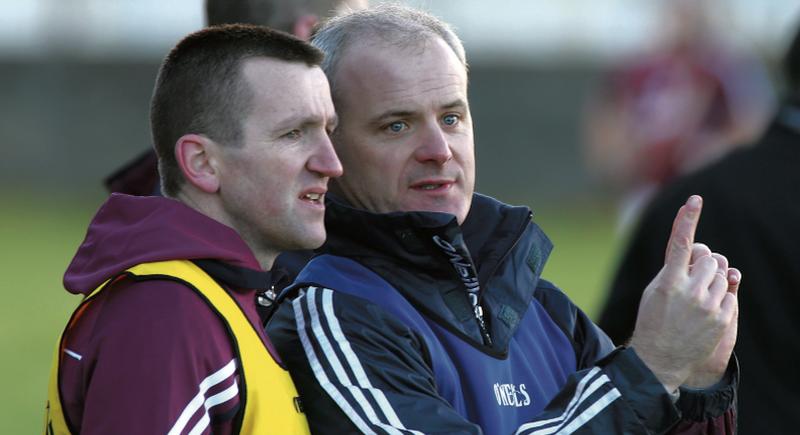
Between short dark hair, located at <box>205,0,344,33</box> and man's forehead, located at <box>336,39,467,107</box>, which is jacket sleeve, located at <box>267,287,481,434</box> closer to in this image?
man's forehead, located at <box>336,39,467,107</box>

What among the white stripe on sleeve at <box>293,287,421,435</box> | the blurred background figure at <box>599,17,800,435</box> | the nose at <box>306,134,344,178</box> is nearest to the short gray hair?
the nose at <box>306,134,344,178</box>

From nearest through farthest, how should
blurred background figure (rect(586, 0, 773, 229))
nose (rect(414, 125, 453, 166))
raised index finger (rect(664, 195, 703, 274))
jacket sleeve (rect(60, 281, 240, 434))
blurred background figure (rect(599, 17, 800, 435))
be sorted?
jacket sleeve (rect(60, 281, 240, 434)) → raised index finger (rect(664, 195, 703, 274)) → nose (rect(414, 125, 453, 166)) → blurred background figure (rect(599, 17, 800, 435)) → blurred background figure (rect(586, 0, 773, 229))

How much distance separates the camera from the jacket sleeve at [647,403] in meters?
3.03

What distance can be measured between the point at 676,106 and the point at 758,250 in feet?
16.2

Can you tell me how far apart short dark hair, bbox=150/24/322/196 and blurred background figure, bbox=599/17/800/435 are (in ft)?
6.75

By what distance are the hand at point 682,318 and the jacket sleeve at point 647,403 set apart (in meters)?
0.04

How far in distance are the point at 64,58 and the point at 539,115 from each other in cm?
658

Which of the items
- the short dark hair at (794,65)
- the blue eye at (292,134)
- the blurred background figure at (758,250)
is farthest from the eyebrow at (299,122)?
the short dark hair at (794,65)

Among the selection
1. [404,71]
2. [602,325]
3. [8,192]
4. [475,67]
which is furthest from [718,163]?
[8,192]

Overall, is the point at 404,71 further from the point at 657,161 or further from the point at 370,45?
the point at 657,161

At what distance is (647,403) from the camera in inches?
120

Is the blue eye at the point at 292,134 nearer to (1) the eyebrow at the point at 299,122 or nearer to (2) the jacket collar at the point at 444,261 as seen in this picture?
(1) the eyebrow at the point at 299,122

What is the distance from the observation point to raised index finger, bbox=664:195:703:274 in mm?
3162

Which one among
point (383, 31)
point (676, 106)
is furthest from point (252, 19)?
point (676, 106)
